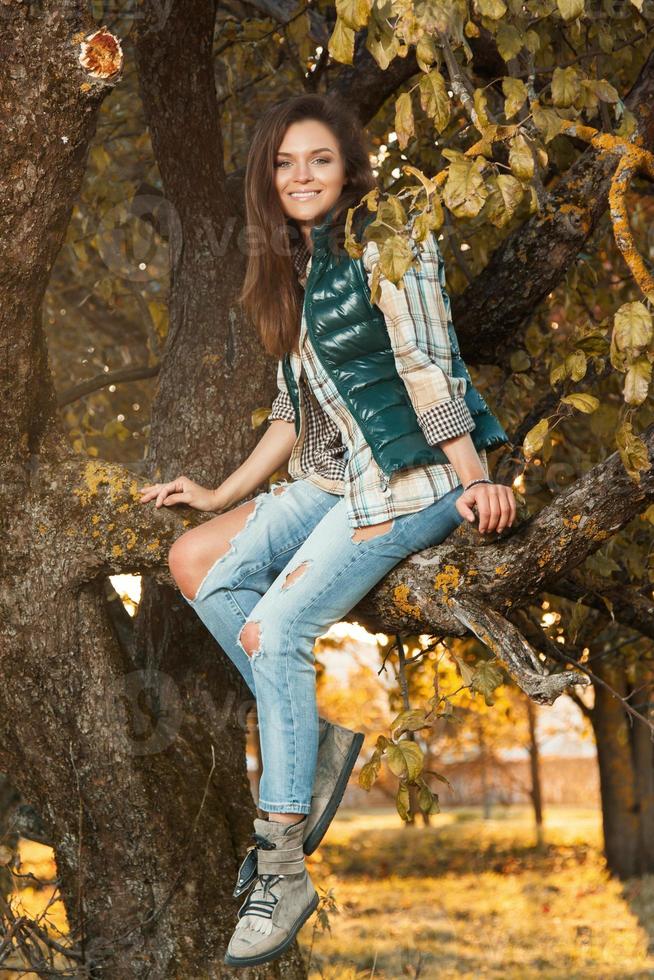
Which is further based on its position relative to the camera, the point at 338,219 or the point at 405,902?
the point at 405,902

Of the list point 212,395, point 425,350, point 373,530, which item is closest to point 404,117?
point 425,350

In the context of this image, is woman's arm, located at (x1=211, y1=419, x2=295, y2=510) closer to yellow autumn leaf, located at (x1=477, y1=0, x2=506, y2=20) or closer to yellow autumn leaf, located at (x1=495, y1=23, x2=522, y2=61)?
yellow autumn leaf, located at (x1=495, y1=23, x2=522, y2=61)

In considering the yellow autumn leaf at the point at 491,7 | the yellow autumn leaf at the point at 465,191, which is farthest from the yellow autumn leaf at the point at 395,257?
the yellow autumn leaf at the point at 491,7

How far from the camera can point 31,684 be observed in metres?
3.17

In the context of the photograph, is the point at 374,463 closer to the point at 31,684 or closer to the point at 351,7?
the point at 351,7

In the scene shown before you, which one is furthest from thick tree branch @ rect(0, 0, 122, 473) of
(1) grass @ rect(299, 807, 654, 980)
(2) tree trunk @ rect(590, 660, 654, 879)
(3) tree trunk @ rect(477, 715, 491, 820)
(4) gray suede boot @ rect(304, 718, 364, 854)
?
(3) tree trunk @ rect(477, 715, 491, 820)

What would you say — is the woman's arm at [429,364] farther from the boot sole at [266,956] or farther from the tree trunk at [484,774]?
the tree trunk at [484,774]

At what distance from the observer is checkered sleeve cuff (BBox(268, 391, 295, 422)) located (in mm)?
3162

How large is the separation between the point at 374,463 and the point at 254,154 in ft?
3.24

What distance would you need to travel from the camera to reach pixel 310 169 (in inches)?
115

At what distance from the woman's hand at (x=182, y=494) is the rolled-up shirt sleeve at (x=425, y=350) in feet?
2.58

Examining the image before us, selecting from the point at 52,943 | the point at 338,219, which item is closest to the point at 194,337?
the point at 338,219

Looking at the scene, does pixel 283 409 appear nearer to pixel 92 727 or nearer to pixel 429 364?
pixel 429 364

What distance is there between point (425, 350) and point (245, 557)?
2.36 feet
